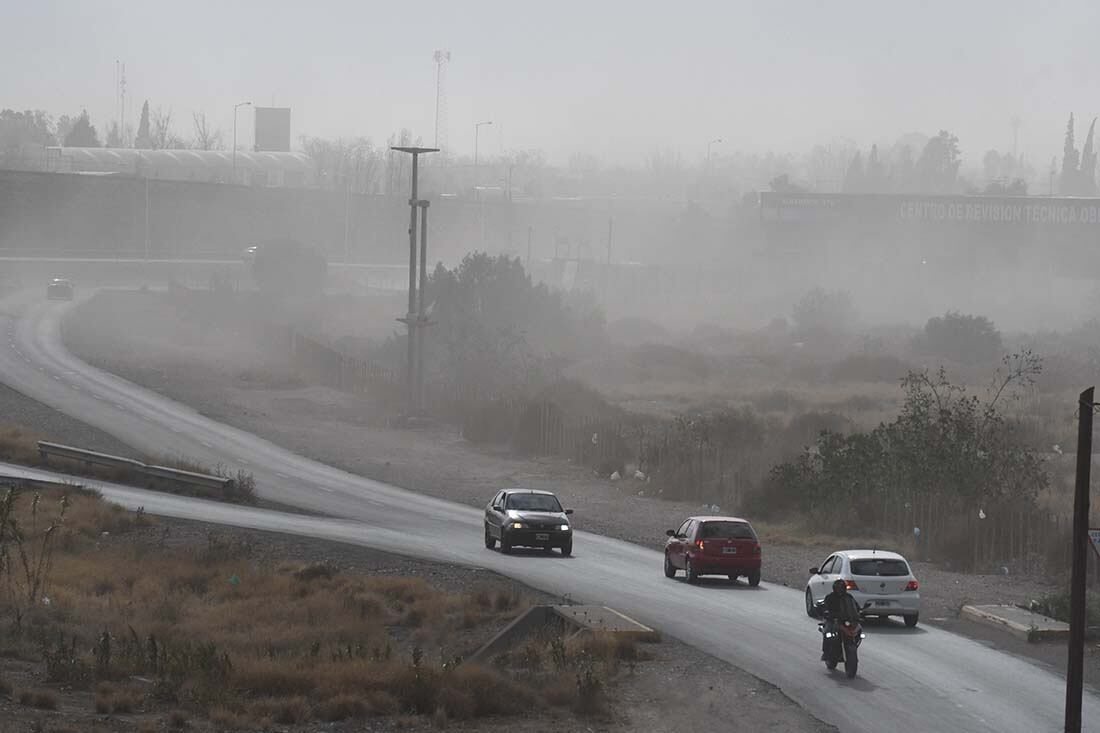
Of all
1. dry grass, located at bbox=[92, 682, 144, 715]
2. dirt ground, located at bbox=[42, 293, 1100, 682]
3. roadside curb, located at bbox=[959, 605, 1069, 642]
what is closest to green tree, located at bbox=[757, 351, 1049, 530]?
dirt ground, located at bbox=[42, 293, 1100, 682]

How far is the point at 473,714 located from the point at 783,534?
23853 millimetres

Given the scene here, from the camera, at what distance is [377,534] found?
39.8 meters

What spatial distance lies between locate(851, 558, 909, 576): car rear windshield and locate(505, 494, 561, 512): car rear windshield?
11320 millimetres

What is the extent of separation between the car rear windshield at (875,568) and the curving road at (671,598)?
1086mm

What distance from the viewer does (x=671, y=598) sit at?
1208 inches

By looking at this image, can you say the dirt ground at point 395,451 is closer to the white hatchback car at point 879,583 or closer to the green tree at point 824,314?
the white hatchback car at point 879,583

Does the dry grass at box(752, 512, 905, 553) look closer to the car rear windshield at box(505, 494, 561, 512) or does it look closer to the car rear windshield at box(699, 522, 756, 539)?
the car rear windshield at box(505, 494, 561, 512)

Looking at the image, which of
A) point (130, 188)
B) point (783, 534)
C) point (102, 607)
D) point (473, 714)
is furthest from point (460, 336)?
point (130, 188)

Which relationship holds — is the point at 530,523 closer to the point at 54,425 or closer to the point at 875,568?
the point at 875,568

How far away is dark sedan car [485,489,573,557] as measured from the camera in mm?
36844

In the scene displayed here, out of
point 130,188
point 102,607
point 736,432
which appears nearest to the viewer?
point 102,607

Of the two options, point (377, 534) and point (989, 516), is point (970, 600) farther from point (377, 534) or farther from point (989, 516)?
point (377, 534)

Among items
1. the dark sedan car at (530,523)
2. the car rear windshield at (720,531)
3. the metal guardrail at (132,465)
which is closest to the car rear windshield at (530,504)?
the dark sedan car at (530,523)

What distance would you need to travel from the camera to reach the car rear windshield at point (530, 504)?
37562 millimetres
